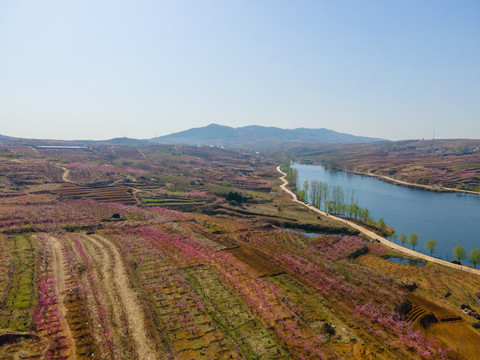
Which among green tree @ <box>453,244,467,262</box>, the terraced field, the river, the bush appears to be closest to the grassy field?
green tree @ <box>453,244,467,262</box>

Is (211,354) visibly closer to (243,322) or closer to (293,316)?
(243,322)

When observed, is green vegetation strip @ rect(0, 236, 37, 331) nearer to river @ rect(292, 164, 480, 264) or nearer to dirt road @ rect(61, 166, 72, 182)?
dirt road @ rect(61, 166, 72, 182)

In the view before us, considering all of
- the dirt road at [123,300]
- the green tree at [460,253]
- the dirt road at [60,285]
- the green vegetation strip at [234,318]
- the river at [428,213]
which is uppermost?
the dirt road at [60,285]

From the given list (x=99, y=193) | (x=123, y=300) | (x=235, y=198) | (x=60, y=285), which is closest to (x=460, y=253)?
(x=235, y=198)

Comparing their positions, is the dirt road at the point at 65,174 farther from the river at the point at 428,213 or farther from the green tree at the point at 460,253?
the green tree at the point at 460,253

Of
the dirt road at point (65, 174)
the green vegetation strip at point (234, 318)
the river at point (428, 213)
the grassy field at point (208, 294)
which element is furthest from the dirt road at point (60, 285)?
the dirt road at point (65, 174)

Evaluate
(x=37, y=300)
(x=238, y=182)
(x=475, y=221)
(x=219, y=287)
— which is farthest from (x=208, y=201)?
(x=475, y=221)

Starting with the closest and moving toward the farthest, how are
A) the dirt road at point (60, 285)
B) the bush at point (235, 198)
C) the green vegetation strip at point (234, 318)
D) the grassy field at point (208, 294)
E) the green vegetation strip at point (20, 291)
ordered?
the dirt road at point (60, 285)
the green vegetation strip at point (234, 318)
the grassy field at point (208, 294)
the green vegetation strip at point (20, 291)
the bush at point (235, 198)
